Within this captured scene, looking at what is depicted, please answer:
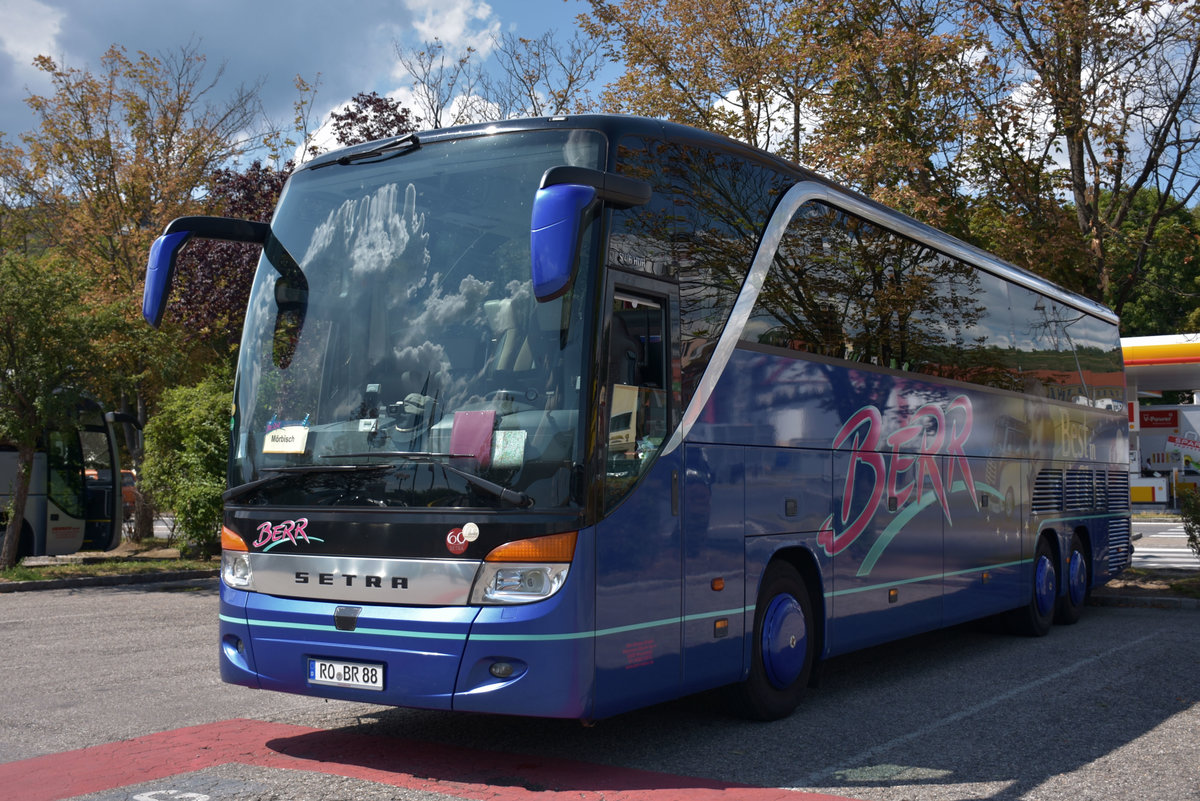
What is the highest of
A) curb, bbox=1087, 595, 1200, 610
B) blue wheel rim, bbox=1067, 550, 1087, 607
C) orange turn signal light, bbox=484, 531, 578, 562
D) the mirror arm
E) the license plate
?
the mirror arm

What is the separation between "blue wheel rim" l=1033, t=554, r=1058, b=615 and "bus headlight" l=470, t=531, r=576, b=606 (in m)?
8.76

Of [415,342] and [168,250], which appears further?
[168,250]

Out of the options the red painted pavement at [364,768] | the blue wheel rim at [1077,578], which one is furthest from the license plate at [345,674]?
the blue wheel rim at [1077,578]

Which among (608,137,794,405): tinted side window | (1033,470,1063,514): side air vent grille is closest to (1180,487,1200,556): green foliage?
(1033,470,1063,514): side air vent grille

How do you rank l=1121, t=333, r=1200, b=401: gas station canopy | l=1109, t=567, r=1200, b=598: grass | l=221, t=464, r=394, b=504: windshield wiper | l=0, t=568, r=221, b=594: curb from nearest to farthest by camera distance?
l=221, t=464, r=394, b=504: windshield wiper
l=1109, t=567, r=1200, b=598: grass
l=0, t=568, r=221, b=594: curb
l=1121, t=333, r=1200, b=401: gas station canopy

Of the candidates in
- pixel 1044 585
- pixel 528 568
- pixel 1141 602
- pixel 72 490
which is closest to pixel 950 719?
pixel 528 568

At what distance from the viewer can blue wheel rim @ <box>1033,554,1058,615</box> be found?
513 inches

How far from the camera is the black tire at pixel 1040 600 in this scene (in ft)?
42.4

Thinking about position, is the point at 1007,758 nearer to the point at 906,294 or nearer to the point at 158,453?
the point at 906,294

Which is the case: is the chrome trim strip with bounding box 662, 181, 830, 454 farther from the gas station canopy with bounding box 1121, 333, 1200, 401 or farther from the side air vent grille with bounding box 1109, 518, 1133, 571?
the gas station canopy with bounding box 1121, 333, 1200, 401

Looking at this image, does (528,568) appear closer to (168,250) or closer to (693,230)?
(693,230)

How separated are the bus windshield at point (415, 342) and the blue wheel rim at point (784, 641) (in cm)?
247

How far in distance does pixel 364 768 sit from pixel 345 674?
0.61 meters

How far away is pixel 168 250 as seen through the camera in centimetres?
706
